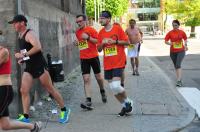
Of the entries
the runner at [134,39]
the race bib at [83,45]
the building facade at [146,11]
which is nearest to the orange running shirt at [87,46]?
the race bib at [83,45]

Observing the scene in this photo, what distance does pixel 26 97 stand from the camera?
307 inches

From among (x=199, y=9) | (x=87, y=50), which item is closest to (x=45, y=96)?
(x=87, y=50)

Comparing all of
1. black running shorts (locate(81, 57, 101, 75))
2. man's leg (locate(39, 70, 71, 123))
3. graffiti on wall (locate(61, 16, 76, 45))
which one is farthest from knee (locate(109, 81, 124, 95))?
graffiti on wall (locate(61, 16, 76, 45))

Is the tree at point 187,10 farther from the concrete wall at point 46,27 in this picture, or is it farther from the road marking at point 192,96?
the road marking at point 192,96

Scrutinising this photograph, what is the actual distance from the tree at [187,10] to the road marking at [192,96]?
49.7m

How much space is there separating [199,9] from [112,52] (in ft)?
176

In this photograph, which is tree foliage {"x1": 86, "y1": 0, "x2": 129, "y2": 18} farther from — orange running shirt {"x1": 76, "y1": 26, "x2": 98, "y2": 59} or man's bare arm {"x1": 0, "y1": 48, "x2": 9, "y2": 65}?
man's bare arm {"x1": 0, "y1": 48, "x2": 9, "y2": 65}

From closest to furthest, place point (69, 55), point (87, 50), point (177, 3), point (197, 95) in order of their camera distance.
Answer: point (87, 50) → point (197, 95) → point (69, 55) → point (177, 3)

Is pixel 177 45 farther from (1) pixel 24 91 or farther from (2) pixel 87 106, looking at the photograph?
(1) pixel 24 91

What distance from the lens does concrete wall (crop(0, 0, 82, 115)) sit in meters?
8.33

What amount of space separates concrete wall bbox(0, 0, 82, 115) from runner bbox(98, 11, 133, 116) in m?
1.51

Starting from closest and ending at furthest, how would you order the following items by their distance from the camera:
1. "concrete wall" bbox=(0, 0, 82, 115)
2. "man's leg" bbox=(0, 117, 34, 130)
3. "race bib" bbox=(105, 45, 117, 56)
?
"man's leg" bbox=(0, 117, 34, 130) → "concrete wall" bbox=(0, 0, 82, 115) → "race bib" bbox=(105, 45, 117, 56)

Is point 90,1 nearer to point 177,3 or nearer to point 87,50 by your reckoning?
point 177,3

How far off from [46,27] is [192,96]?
3.76 m
